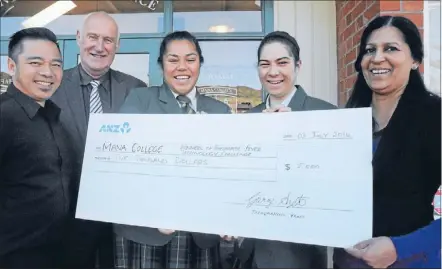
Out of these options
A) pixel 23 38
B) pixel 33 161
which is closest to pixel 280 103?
pixel 33 161

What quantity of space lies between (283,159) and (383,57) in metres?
0.59

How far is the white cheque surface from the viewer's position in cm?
153

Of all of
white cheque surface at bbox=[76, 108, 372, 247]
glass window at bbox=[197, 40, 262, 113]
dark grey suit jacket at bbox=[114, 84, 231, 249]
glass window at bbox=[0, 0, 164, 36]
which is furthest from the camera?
glass window at bbox=[0, 0, 164, 36]

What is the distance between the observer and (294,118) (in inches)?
63.7

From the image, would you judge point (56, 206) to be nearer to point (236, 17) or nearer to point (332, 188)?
point (332, 188)

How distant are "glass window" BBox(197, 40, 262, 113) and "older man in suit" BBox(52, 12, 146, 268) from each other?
442 millimetres

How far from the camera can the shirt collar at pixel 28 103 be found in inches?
70.7

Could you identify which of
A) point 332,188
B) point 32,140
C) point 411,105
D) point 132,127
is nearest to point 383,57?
point 411,105

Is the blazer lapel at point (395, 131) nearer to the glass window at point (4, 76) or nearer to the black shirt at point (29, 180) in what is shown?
the black shirt at point (29, 180)

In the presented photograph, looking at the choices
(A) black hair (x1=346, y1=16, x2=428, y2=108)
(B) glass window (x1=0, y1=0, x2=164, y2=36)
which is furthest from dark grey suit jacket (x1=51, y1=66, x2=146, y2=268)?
(A) black hair (x1=346, y1=16, x2=428, y2=108)

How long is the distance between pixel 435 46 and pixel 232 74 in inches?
43.1

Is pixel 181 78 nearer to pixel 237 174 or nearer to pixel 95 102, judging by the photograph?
pixel 95 102

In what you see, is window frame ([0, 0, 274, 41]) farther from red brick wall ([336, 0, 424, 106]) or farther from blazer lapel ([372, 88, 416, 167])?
blazer lapel ([372, 88, 416, 167])

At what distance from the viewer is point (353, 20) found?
2240 millimetres
